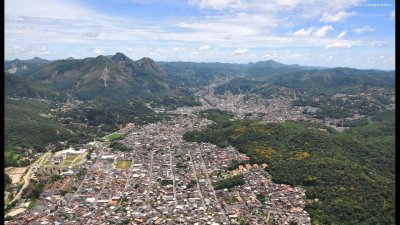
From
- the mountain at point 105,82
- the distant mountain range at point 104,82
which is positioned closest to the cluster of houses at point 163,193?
the mountain at point 105,82

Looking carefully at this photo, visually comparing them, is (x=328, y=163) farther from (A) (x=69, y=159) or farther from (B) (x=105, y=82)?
(B) (x=105, y=82)

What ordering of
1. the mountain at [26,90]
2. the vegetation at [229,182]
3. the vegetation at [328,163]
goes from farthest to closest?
the mountain at [26,90] → the vegetation at [229,182] → the vegetation at [328,163]

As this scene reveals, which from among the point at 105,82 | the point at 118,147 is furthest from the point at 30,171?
the point at 105,82

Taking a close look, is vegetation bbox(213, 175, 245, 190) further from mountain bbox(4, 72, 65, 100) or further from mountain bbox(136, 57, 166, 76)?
mountain bbox(136, 57, 166, 76)

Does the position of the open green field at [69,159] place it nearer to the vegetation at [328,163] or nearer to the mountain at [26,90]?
the vegetation at [328,163]

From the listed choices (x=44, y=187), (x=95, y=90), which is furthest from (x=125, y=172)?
(x=95, y=90)
